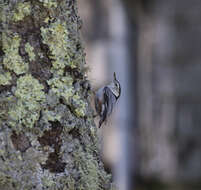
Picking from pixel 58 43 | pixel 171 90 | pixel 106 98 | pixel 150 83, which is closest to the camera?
pixel 58 43

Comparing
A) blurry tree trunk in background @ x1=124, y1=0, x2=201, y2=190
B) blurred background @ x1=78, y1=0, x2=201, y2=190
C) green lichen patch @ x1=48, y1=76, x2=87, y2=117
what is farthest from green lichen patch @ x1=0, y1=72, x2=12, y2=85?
blurry tree trunk in background @ x1=124, y1=0, x2=201, y2=190

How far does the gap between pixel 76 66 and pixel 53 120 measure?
182 millimetres

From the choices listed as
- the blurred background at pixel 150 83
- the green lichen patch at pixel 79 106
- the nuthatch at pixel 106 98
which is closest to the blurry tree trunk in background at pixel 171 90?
the blurred background at pixel 150 83

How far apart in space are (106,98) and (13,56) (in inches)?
20.4

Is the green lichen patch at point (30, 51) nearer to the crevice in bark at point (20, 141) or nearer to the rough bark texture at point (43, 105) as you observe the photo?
the rough bark texture at point (43, 105)

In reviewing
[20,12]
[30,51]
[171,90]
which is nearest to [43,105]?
[30,51]

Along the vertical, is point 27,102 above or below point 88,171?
above

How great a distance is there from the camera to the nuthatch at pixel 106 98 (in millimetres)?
1812

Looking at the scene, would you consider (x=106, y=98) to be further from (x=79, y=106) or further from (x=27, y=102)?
(x=27, y=102)

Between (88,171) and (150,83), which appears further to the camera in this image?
(150,83)

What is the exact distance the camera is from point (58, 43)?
145cm

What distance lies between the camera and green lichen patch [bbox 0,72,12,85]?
4.51 feet

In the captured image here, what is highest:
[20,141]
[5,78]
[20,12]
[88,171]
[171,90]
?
[20,12]

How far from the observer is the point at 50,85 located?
1.41 metres
